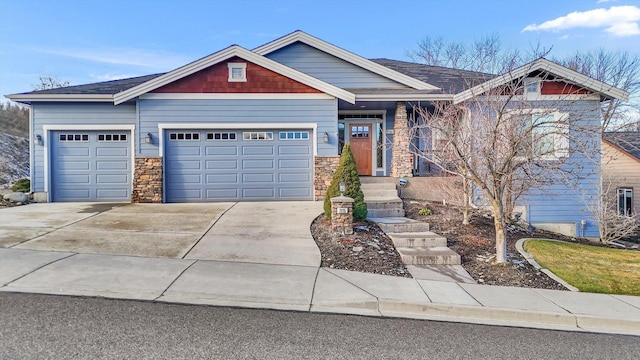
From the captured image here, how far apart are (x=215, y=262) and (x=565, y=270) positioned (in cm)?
637

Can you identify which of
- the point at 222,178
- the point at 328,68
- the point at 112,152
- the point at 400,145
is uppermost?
the point at 328,68

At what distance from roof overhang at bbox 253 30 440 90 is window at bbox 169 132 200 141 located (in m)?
4.73

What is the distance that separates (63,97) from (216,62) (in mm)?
5182

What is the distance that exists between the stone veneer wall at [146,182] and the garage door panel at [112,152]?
107 centimetres

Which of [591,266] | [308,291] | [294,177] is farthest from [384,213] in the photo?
[308,291]

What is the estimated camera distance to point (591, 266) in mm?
6961

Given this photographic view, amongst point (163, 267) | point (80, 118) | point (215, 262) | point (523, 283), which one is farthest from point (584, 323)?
point (80, 118)

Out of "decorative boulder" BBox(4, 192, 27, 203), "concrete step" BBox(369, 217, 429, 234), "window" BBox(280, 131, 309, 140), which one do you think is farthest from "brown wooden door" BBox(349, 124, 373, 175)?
"decorative boulder" BBox(4, 192, 27, 203)

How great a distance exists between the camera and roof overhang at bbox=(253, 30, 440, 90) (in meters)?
14.4

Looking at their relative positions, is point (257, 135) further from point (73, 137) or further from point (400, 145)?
point (73, 137)

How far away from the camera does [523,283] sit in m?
5.89

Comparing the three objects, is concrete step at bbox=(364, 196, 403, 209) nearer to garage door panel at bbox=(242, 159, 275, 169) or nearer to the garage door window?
garage door panel at bbox=(242, 159, 275, 169)

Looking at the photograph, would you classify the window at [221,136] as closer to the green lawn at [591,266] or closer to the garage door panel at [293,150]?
the garage door panel at [293,150]

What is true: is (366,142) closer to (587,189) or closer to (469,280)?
(587,189)
